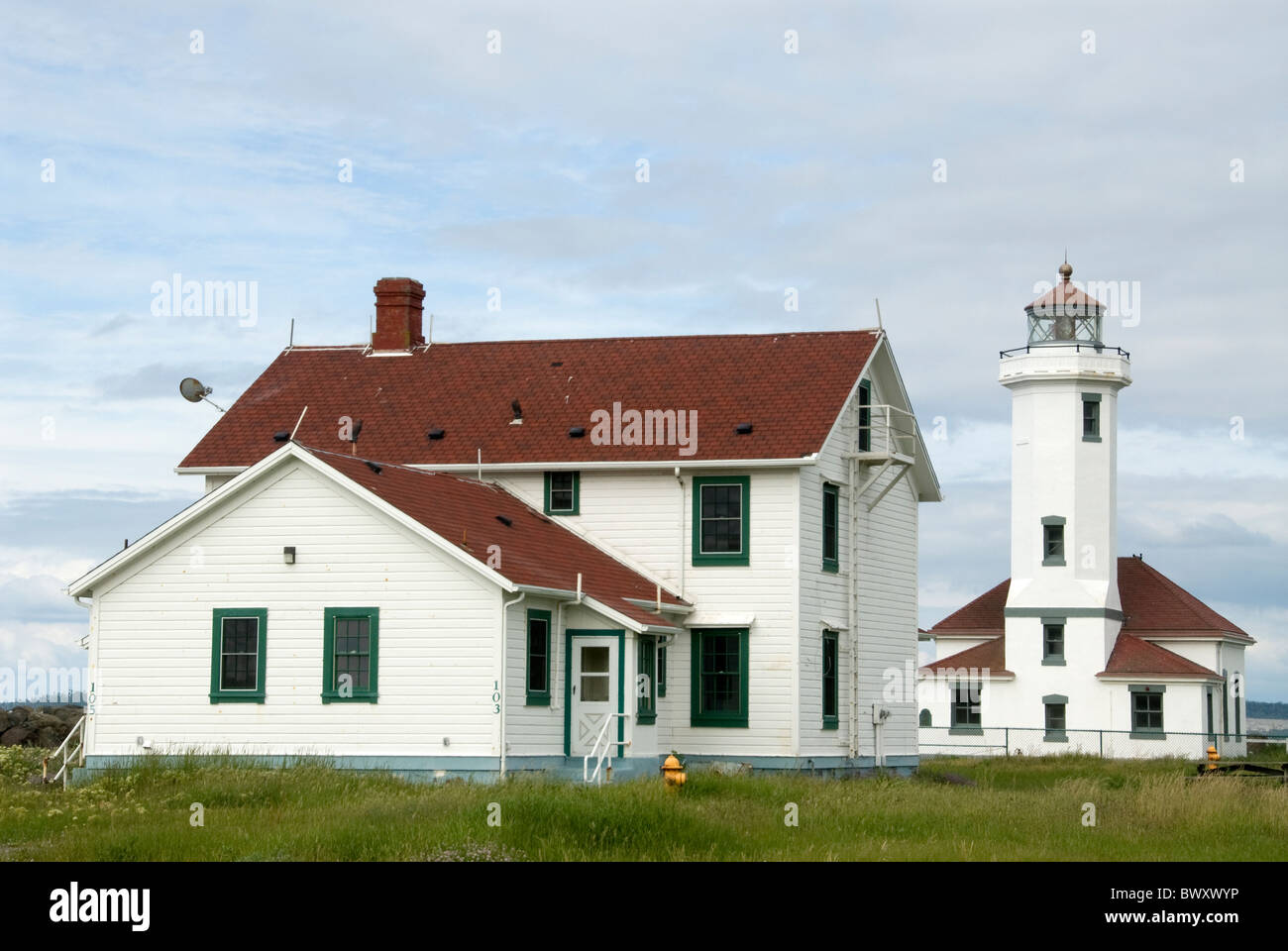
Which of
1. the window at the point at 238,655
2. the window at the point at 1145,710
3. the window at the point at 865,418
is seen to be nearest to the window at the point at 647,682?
the window at the point at 238,655

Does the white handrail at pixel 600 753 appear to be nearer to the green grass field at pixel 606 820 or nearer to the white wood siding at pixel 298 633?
the white wood siding at pixel 298 633

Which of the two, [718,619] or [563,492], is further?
[563,492]

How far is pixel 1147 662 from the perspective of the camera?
5288 centimetres

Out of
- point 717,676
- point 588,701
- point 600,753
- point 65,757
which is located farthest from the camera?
point 717,676

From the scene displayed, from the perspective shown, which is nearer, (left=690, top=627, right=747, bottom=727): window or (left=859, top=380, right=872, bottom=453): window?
(left=690, top=627, right=747, bottom=727): window

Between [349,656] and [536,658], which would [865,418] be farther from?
[349,656]

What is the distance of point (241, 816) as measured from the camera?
20344 mm

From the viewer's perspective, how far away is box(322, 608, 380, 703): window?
26.9 m

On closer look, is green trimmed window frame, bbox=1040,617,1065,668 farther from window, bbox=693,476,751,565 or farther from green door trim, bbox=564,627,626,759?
green door trim, bbox=564,627,626,759

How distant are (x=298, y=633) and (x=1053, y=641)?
106ft

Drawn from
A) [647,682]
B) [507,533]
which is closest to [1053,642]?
[647,682]

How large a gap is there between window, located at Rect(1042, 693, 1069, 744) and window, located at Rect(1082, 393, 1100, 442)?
7.83 m

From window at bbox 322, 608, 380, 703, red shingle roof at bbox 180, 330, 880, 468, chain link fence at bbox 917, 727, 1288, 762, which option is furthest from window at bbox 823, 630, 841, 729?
chain link fence at bbox 917, 727, 1288, 762
